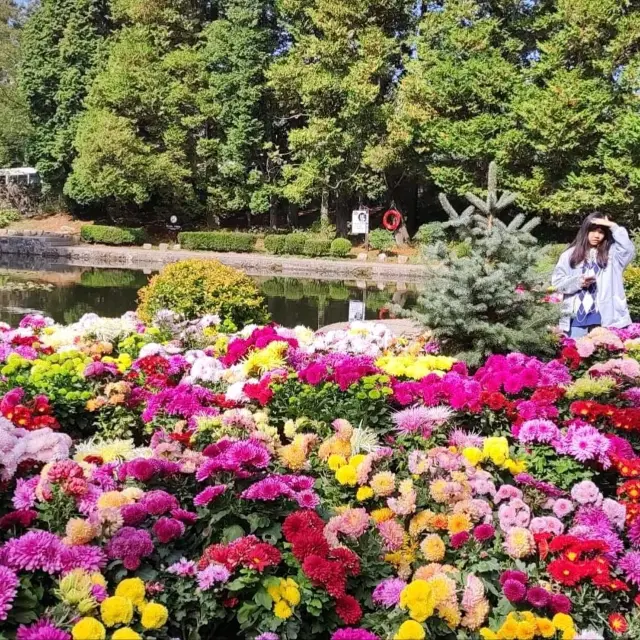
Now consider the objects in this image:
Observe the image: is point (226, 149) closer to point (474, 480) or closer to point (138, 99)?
point (138, 99)

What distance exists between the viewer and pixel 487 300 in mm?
4203

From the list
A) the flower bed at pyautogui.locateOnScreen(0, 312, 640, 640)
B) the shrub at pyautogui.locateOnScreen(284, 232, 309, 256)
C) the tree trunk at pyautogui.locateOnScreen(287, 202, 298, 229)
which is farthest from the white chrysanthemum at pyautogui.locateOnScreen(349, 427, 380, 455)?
the tree trunk at pyautogui.locateOnScreen(287, 202, 298, 229)

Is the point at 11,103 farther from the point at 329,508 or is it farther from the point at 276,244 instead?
the point at 329,508

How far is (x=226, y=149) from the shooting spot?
2366 cm

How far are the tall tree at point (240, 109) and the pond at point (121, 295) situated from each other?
743 cm

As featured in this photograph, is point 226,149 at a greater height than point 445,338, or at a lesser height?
greater

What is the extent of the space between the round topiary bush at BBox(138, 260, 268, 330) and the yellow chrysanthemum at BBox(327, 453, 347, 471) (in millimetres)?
3659

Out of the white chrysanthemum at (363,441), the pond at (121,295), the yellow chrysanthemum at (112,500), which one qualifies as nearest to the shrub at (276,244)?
the pond at (121,295)

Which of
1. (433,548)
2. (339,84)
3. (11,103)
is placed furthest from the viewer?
(11,103)

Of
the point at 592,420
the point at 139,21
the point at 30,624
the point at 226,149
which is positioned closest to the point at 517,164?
the point at 226,149

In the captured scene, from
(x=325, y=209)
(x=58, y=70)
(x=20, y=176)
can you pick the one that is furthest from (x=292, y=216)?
Answer: (x=20, y=176)

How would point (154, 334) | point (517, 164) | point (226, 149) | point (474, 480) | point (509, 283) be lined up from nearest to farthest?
point (474, 480), point (509, 283), point (154, 334), point (517, 164), point (226, 149)

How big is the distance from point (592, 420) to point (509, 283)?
4.65 ft

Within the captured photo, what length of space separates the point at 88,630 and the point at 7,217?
27.4 m
